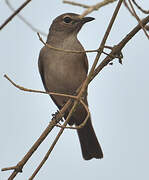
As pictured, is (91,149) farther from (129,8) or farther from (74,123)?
(129,8)

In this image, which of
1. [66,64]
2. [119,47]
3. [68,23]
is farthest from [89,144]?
[119,47]

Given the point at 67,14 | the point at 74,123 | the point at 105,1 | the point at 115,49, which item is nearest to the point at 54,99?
the point at 74,123

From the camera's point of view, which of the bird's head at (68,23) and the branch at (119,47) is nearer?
the branch at (119,47)

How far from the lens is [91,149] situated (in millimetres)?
8219

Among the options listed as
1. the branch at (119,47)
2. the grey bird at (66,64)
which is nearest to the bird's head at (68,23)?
the grey bird at (66,64)

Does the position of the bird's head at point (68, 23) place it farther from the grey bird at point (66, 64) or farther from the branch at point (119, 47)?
the branch at point (119, 47)

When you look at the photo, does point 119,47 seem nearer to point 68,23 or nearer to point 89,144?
point 68,23

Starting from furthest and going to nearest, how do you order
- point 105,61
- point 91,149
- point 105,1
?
point 91,149
point 105,61
point 105,1

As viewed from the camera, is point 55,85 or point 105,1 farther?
point 55,85

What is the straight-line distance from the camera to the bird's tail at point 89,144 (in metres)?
8.09

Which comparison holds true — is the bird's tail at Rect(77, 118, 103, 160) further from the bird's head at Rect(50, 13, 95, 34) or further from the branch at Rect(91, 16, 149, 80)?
the branch at Rect(91, 16, 149, 80)

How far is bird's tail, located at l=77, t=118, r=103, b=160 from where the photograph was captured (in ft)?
26.5

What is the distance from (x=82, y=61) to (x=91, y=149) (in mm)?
1754

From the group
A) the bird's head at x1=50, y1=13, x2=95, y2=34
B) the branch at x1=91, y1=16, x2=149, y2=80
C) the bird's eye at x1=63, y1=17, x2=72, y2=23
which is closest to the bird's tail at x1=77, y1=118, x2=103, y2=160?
the bird's head at x1=50, y1=13, x2=95, y2=34
